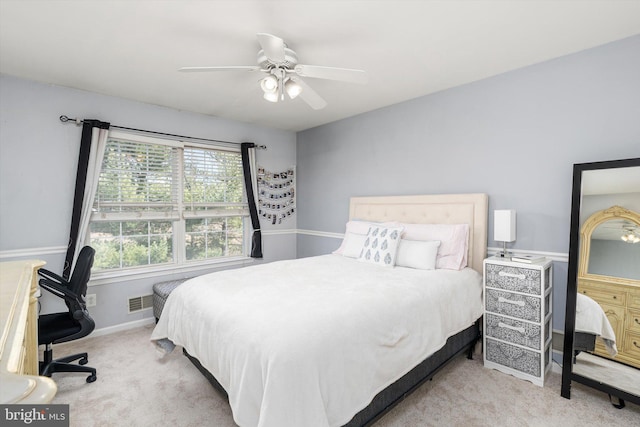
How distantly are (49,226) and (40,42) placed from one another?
5.57 feet

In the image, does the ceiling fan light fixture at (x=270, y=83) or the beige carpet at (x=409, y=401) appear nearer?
the beige carpet at (x=409, y=401)

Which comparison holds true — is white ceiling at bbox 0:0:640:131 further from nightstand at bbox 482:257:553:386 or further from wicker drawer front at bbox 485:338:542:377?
wicker drawer front at bbox 485:338:542:377

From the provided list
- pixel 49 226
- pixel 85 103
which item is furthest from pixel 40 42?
pixel 49 226

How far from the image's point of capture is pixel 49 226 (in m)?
2.94

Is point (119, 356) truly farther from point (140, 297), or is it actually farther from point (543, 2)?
point (543, 2)

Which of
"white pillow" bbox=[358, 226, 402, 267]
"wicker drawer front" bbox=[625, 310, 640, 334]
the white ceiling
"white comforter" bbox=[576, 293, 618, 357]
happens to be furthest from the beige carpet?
the white ceiling

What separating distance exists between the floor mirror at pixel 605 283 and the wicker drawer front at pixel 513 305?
0.68 ft

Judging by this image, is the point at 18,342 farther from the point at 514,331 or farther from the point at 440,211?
the point at 440,211

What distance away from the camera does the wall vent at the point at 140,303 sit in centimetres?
339

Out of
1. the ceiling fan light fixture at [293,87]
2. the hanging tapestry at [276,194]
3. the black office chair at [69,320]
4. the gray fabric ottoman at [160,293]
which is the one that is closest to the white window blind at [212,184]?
the hanging tapestry at [276,194]

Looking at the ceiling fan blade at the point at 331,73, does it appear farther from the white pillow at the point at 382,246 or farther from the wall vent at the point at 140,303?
the wall vent at the point at 140,303

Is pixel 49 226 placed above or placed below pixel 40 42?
below

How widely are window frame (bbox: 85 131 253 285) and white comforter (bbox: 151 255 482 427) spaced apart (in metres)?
1.38

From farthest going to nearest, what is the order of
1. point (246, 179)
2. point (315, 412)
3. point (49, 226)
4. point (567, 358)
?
point (246, 179) → point (49, 226) → point (567, 358) → point (315, 412)
